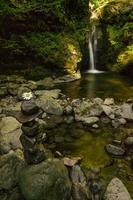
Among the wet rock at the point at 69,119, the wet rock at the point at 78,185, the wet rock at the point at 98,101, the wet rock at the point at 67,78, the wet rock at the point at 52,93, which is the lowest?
the wet rock at the point at 78,185

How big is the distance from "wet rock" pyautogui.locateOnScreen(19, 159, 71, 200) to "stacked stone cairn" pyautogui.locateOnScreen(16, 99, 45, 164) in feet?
0.51

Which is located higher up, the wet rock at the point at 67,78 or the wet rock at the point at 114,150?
the wet rock at the point at 67,78

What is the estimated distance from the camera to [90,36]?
19.6m

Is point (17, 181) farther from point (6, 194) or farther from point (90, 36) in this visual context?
point (90, 36)

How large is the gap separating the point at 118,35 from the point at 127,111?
338 inches

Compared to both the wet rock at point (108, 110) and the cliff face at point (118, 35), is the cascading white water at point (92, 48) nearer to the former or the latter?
the cliff face at point (118, 35)

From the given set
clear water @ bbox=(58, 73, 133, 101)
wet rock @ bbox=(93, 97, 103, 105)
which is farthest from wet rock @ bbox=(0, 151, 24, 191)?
clear water @ bbox=(58, 73, 133, 101)

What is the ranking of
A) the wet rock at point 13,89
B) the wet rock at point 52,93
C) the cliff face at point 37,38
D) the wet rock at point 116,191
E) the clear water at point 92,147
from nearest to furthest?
the wet rock at point 116,191
the clear water at point 92,147
the wet rock at point 52,93
the wet rock at point 13,89
the cliff face at point 37,38

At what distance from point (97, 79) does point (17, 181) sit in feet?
34.5

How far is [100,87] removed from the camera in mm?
14688

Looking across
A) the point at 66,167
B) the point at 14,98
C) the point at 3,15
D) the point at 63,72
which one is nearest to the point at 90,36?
the point at 63,72

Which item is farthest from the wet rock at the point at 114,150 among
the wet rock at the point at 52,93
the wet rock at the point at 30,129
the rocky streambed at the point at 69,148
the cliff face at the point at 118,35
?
the cliff face at the point at 118,35

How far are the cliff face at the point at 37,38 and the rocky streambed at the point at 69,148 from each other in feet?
5.59

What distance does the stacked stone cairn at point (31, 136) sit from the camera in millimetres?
5773
